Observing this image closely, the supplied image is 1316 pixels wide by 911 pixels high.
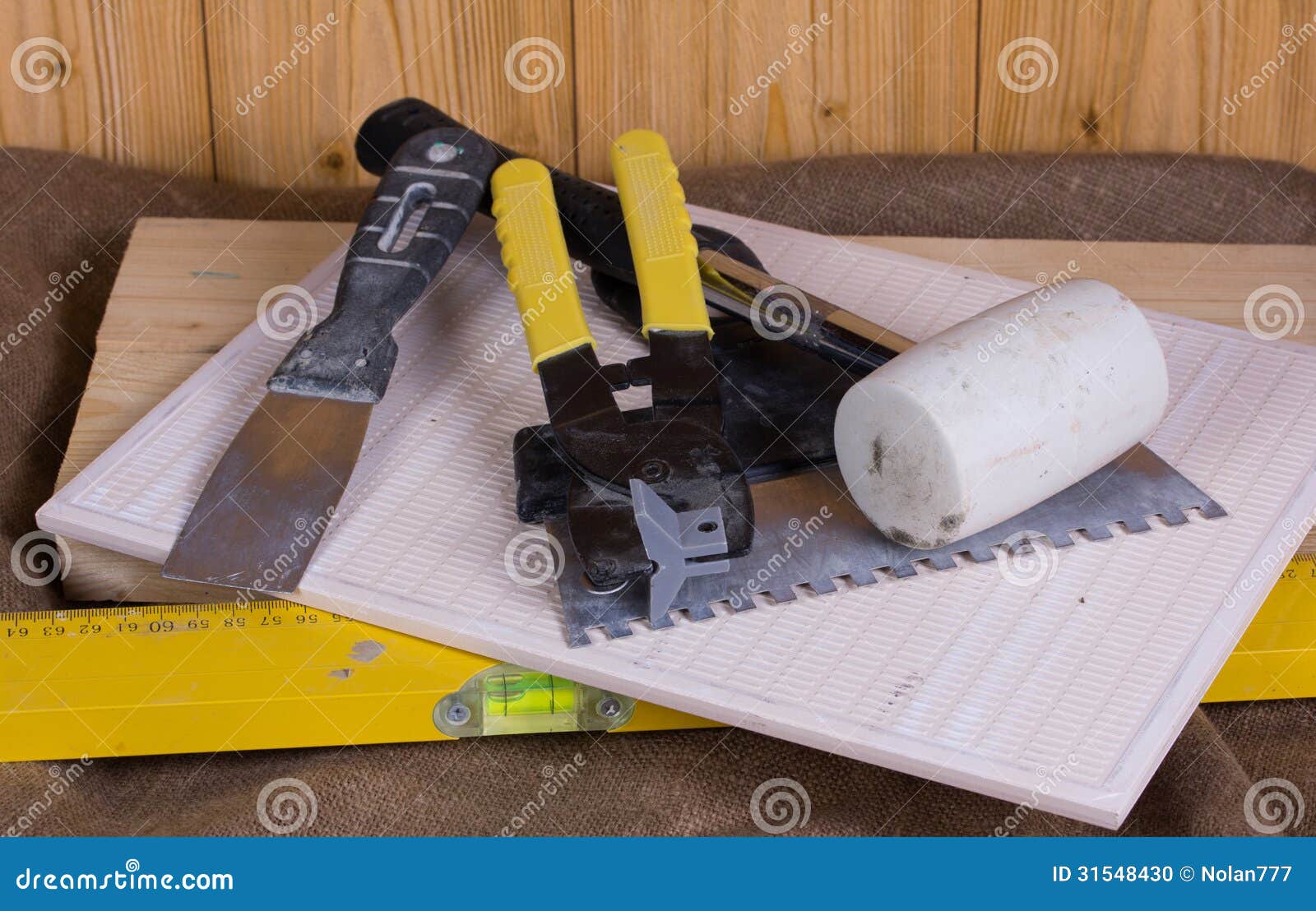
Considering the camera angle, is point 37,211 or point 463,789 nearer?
point 463,789

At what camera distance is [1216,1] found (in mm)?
1479

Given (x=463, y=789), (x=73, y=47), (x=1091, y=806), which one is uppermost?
(x=73, y=47)

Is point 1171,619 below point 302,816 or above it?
above

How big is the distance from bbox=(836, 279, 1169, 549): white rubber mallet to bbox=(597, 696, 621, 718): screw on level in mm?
202

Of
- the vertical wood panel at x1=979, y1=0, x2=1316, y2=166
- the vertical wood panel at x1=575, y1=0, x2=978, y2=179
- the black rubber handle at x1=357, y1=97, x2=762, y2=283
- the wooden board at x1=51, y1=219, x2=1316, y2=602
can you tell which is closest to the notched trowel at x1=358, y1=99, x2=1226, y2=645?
the black rubber handle at x1=357, y1=97, x2=762, y2=283

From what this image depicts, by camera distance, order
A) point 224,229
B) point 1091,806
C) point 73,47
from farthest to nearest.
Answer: point 73,47 < point 224,229 < point 1091,806

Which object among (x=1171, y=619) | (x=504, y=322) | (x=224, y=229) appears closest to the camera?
(x=1171, y=619)

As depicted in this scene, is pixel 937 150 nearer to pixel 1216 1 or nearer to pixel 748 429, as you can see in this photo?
pixel 1216 1

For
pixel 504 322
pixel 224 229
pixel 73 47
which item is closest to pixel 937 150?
pixel 504 322

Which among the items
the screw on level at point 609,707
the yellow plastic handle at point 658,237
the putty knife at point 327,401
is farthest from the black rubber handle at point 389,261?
the screw on level at point 609,707

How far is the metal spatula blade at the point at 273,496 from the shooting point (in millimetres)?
917

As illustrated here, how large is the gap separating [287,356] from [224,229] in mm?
386

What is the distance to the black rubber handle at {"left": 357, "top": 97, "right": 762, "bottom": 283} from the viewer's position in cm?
109

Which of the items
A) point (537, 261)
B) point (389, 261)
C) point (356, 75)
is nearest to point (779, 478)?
point (537, 261)
